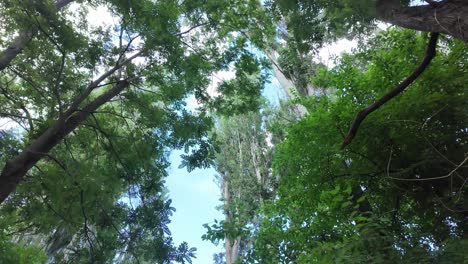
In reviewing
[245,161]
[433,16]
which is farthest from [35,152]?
[245,161]

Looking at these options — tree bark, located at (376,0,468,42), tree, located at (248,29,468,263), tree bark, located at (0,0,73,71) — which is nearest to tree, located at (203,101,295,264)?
tree, located at (248,29,468,263)

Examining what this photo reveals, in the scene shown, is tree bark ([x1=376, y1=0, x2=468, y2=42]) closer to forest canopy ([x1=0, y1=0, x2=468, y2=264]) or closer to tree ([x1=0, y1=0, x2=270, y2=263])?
forest canopy ([x1=0, y1=0, x2=468, y2=264])

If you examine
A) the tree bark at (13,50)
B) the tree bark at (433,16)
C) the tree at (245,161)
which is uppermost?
the tree at (245,161)

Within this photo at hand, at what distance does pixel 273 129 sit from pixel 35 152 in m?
3.65

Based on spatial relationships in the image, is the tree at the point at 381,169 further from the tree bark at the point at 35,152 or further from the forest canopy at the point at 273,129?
the tree bark at the point at 35,152

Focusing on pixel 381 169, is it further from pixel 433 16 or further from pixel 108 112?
pixel 108 112

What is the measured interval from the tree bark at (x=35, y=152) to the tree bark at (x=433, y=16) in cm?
409

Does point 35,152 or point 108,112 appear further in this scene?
point 108,112

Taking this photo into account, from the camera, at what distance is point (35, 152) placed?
411 centimetres

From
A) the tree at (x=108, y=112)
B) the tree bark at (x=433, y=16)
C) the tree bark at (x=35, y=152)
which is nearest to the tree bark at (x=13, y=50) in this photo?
the tree at (x=108, y=112)

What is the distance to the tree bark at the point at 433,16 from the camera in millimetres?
2041

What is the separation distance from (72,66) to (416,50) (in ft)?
17.7

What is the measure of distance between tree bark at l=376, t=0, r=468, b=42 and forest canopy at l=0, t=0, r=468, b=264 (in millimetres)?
11

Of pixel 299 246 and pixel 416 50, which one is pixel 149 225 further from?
pixel 416 50
